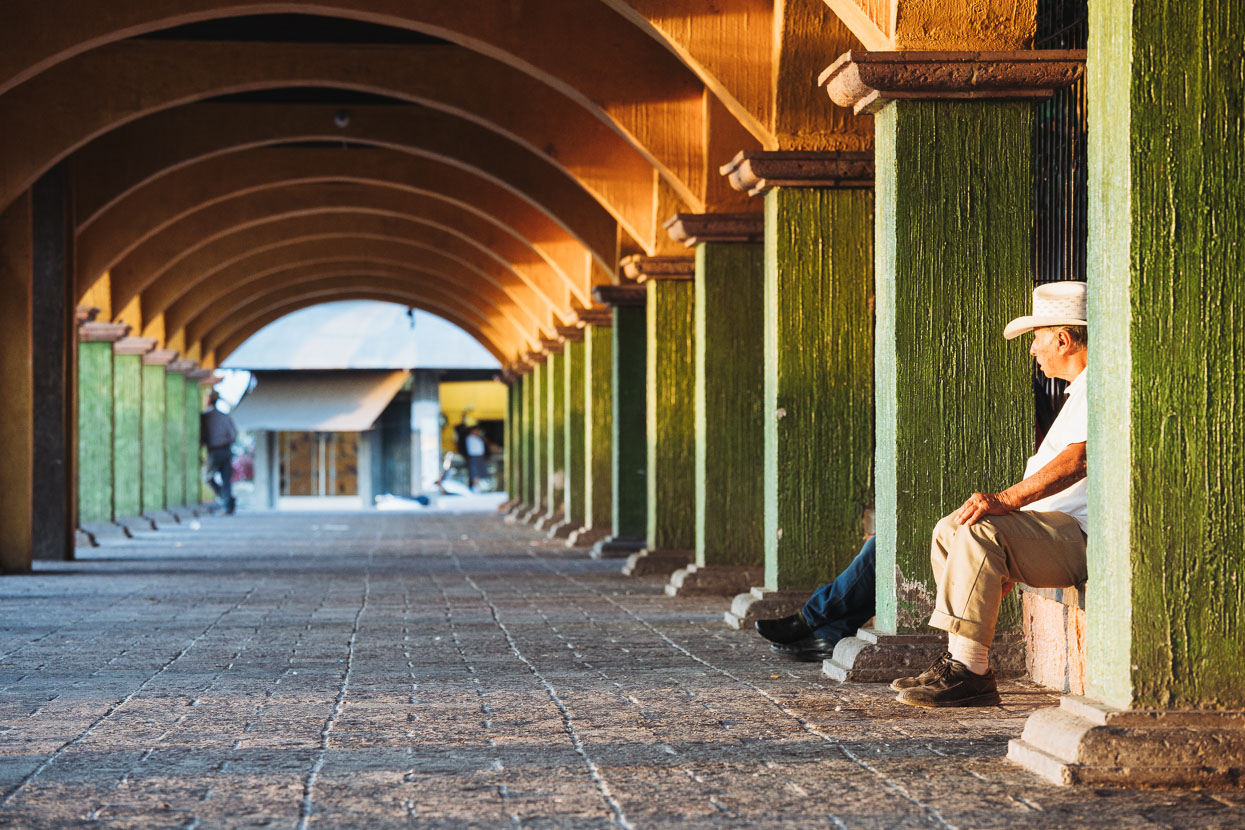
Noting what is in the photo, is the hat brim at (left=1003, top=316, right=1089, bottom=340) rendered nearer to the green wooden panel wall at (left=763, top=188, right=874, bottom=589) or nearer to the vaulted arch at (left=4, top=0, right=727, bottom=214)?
the green wooden panel wall at (left=763, top=188, right=874, bottom=589)

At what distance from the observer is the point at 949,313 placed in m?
6.27

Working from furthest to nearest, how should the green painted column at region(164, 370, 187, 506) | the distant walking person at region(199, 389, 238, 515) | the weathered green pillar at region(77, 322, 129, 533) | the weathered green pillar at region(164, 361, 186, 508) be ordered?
the distant walking person at region(199, 389, 238, 515), the green painted column at region(164, 370, 187, 506), the weathered green pillar at region(164, 361, 186, 508), the weathered green pillar at region(77, 322, 129, 533)

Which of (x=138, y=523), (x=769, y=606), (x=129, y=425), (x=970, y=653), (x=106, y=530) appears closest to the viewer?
(x=970, y=653)

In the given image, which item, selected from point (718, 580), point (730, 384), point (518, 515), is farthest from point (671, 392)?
point (518, 515)

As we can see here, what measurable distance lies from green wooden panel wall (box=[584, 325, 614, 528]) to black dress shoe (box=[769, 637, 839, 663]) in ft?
30.3

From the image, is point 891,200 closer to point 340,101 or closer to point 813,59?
point 813,59

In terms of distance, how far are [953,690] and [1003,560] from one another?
21.6 inches

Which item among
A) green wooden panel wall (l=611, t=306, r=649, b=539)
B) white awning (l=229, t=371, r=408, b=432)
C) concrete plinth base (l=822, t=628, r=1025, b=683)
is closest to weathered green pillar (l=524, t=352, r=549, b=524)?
green wooden panel wall (l=611, t=306, r=649, b=539)

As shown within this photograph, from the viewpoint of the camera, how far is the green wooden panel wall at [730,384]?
407 inches

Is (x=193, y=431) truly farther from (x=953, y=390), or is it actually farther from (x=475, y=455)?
(x=953, y=390)

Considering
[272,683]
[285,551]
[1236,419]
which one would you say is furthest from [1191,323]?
[285,551]

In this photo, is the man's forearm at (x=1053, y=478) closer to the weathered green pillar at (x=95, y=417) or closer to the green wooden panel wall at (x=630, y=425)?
the green wooden panel wall at (x=630, y=425)

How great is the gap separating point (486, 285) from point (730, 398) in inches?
658

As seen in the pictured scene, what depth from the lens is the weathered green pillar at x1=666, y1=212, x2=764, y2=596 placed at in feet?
33.8
